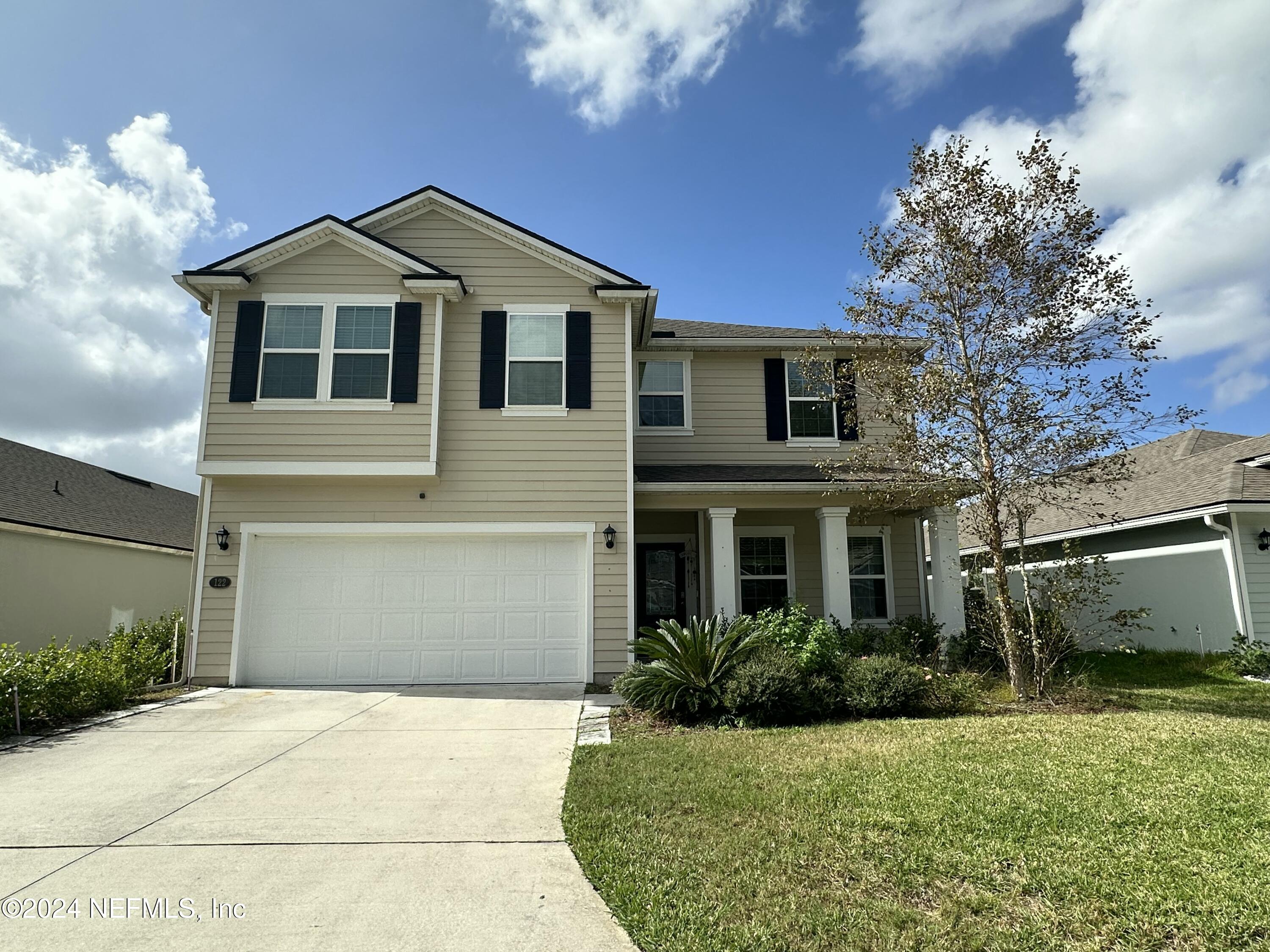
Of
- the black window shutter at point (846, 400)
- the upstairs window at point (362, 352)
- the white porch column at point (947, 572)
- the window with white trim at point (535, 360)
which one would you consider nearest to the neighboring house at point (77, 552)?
the upstairs window at point (362, 352)

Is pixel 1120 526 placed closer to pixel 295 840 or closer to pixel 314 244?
pixel 295 840

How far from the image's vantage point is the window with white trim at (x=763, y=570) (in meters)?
13.0

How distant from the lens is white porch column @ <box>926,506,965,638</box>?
11.1 meters

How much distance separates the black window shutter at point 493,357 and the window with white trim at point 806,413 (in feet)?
17.0

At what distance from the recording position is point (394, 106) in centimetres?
1055

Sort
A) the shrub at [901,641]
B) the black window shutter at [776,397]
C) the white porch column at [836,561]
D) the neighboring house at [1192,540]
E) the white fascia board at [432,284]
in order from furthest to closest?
the black window shutter at [776,397]
the neighboring house at [1192,540]
the white porch column at [836,561]
the white fascia board at [432,284]
the shrub at [901,641]

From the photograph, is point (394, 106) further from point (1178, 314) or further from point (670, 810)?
point (1178, 314)

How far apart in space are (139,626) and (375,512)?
242 inches

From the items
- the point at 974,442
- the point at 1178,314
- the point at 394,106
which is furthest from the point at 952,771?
the point at 394,106

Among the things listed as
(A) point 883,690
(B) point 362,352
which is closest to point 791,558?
(A) point 883,690

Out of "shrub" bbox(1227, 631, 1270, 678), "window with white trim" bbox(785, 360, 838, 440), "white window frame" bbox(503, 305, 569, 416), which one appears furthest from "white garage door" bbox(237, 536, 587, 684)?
"shrub" bbox(1227, 631, 1270, 678)

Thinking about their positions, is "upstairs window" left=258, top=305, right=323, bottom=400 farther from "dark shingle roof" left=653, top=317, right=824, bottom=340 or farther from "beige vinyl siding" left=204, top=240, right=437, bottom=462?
"dark shingle roof" left=653, top=317, right=824, bottom=340

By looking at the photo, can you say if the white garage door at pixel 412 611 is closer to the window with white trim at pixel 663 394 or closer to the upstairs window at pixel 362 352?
the upstairs window at pixel 362 352

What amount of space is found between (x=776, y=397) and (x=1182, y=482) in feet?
25.4
